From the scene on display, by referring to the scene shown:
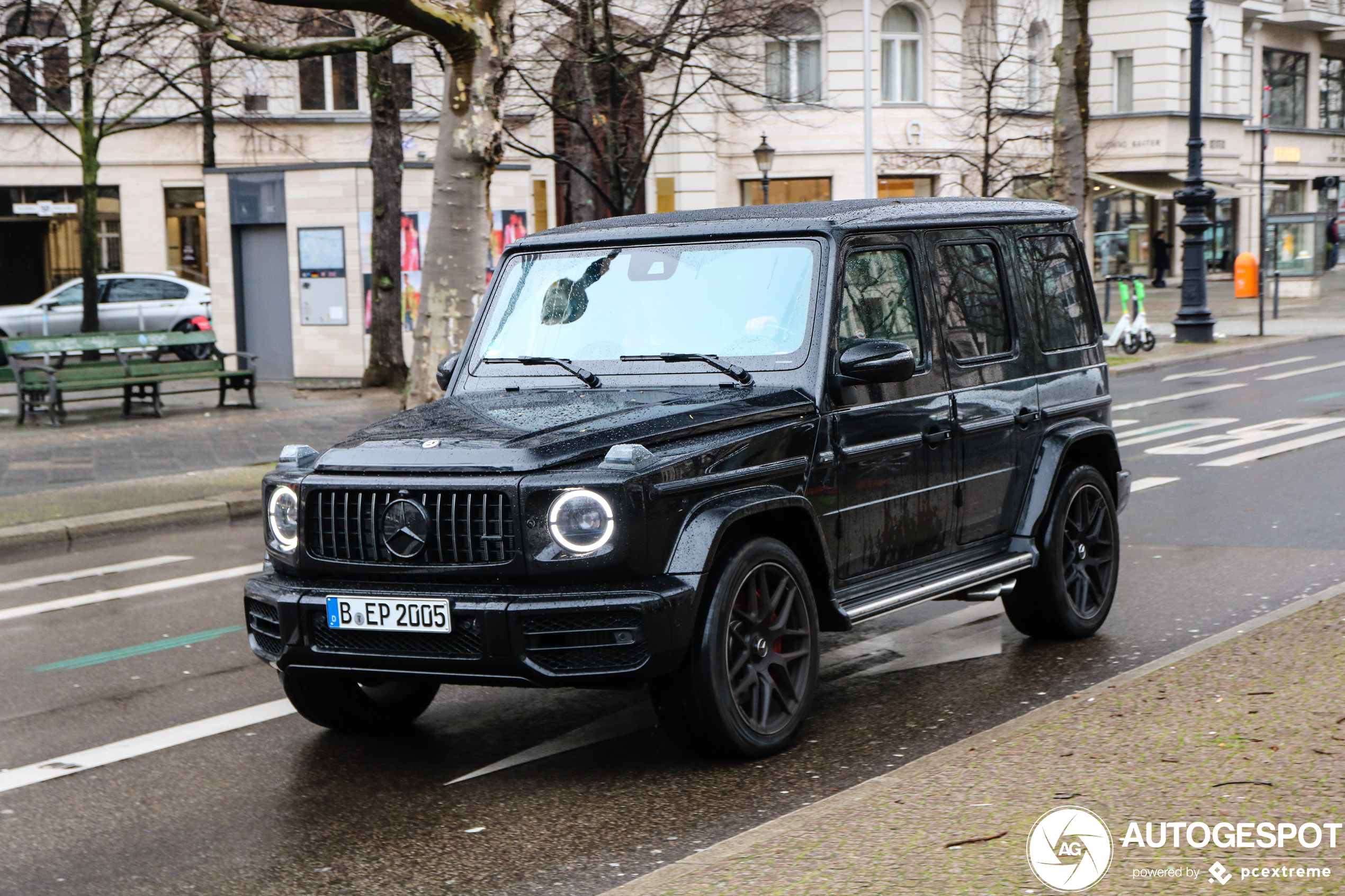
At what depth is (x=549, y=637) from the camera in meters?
5.09

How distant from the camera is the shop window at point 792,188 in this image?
41750mm

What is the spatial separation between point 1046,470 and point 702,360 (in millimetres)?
1861

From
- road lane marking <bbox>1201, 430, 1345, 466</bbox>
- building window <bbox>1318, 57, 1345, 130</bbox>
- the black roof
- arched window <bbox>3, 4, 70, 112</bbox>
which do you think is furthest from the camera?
building window <bbox>1318, 57, 1345, 130</bbox>

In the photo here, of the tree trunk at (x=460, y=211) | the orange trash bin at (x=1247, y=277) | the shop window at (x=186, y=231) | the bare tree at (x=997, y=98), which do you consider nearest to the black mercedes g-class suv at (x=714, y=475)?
the tree trunk at (x=460, y=211)

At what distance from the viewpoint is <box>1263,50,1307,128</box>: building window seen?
55.6m

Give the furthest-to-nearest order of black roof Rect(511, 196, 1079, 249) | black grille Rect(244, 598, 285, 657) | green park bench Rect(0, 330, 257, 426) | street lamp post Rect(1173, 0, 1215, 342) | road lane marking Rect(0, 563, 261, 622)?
street lamp post Rect(1173, 0, 1215, 342) < green park bench Rect(0, 330, 257, 426) < road lane marking Rect(0, 563, 261, 622) < black roof Rect(511, 196, 1079, 249) < black grille Rect(244, 598, 285, 657)

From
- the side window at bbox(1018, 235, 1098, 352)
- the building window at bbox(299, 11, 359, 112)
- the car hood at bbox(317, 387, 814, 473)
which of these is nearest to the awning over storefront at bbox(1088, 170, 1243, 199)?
the building window at bbox(299, 11, 359, 112)

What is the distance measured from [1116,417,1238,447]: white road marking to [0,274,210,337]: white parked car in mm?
20554

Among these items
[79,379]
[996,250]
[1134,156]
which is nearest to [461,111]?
[79,379]

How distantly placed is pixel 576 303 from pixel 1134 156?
46.8m

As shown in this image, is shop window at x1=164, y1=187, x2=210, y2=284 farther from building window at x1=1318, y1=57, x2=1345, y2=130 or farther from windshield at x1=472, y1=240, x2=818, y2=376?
building window at x1=1318, y1=57, x2=1345, y2=130

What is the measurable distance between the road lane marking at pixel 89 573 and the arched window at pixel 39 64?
13.1 m

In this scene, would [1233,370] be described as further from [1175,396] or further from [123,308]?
[123,308]

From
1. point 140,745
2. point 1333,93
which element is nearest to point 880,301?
point 140,745
